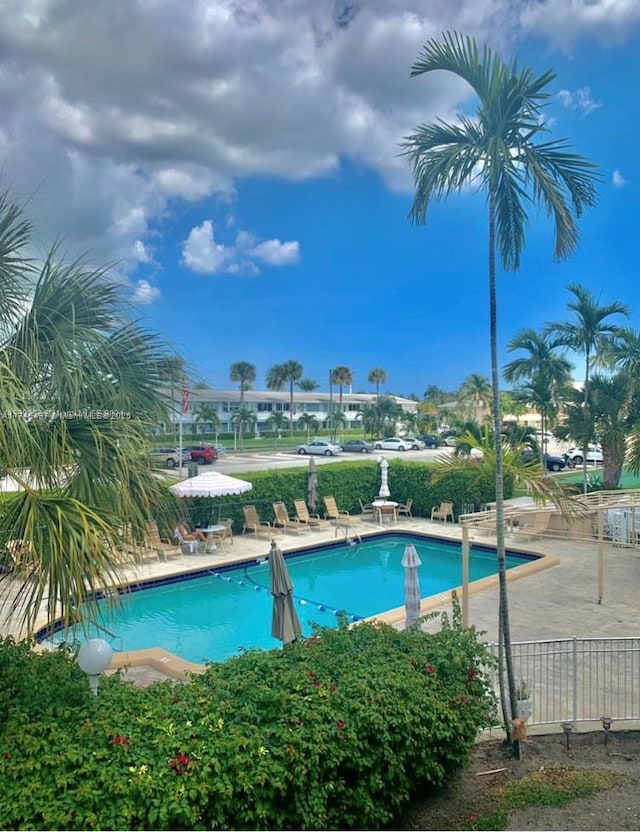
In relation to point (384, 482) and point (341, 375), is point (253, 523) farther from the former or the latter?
point (341, 375)

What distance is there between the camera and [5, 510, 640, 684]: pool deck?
9141 mm

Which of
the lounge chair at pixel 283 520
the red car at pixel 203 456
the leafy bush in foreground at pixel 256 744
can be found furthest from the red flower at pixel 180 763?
the red car at pixel 203 456

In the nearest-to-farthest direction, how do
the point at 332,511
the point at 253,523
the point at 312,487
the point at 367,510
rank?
the point at 253,523 → the point at 312,487 → the point at 332,511 → the point at 367,510

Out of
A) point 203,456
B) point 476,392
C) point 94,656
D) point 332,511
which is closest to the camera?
point 94,656

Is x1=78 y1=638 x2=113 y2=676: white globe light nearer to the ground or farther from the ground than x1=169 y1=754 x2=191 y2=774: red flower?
farther from the ground

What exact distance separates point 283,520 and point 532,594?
27.4 ft

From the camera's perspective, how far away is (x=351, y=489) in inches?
810

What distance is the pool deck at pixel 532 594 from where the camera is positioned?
9.14m

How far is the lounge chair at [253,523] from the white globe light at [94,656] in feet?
43.3

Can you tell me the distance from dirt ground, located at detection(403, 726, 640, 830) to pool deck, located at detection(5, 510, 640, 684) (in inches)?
108

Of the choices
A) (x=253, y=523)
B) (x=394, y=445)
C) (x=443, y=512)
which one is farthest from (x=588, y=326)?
(x=394, y=445)

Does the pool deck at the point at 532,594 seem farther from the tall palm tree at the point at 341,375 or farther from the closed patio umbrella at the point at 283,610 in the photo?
the tall palm tree at the point at 341,375

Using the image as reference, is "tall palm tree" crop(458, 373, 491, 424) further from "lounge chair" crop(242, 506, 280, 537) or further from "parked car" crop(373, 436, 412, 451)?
A: "lounge chair" crop(242, 506, 280, 537)

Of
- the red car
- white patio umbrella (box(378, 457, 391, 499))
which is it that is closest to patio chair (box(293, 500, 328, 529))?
white patio umbrella (box(378, 457, 391, 499))
